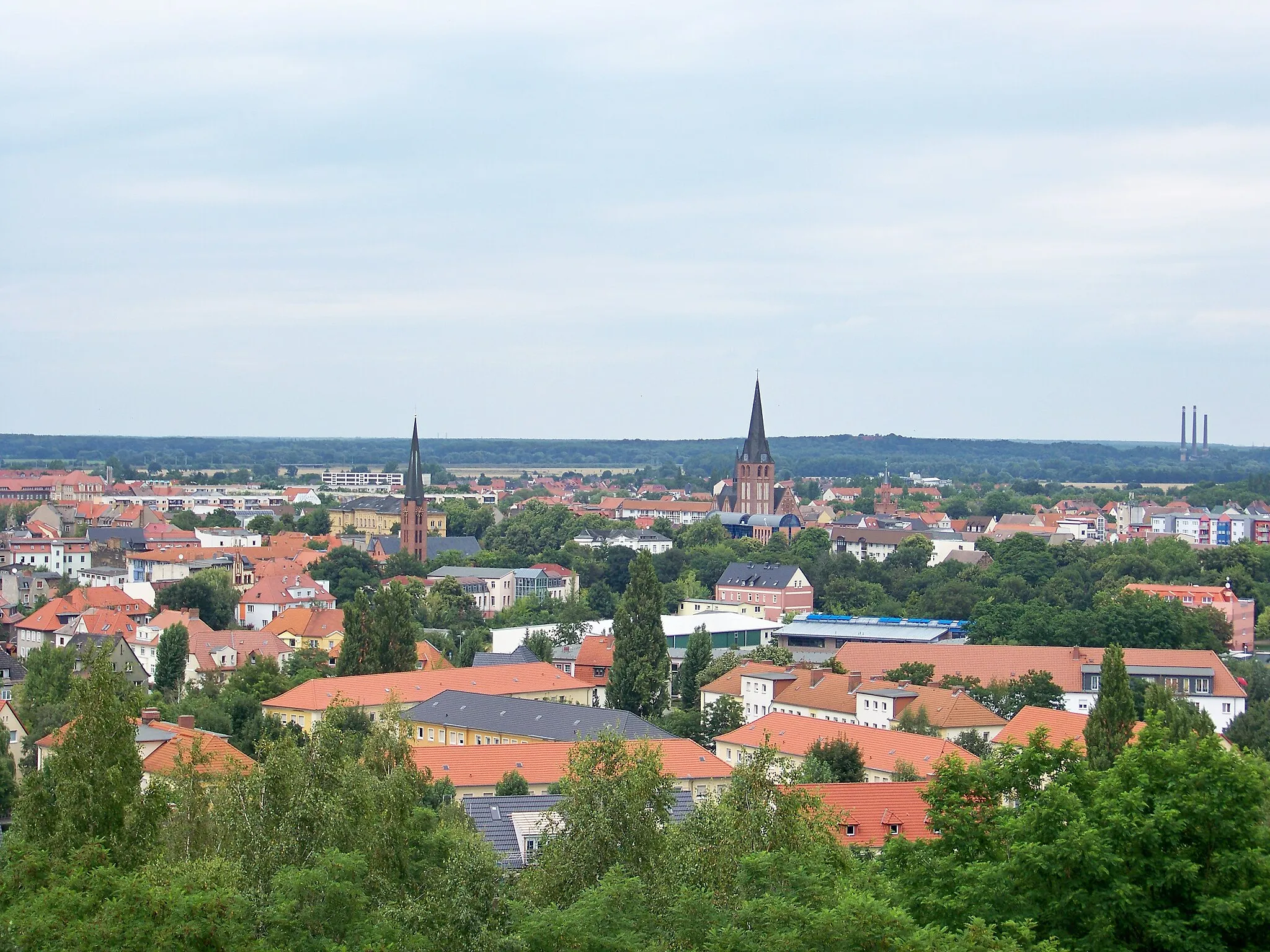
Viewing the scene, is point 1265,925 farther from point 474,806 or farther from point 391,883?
point 474,806

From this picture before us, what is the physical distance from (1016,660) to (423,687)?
74.6 ft

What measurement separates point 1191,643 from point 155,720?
44.5m

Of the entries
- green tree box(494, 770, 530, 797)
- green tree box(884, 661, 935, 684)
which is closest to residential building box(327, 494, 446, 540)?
green tree box(884, 661, 935, 684)

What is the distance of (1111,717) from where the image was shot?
40.6 metres

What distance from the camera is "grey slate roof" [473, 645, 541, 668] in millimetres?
68312

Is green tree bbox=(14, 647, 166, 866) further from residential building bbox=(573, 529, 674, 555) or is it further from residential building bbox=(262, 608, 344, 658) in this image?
residential building bbox=(573, 529, 674, 555)

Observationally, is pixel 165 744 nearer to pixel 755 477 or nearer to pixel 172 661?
pixel 172 661

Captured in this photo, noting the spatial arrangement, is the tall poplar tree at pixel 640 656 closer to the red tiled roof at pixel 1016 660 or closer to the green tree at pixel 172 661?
the red tiled roof at pixel 1016 660

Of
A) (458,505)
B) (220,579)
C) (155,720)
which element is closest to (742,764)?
(155,720)

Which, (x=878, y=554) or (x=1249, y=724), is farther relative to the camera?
(x=878, y=554)

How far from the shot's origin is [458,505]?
158 meters

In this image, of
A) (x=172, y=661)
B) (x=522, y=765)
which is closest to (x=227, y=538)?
(x=172, y=661)

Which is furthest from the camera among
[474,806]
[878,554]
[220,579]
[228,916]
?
[878,554]

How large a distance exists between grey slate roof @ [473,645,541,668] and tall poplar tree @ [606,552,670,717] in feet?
26.4
